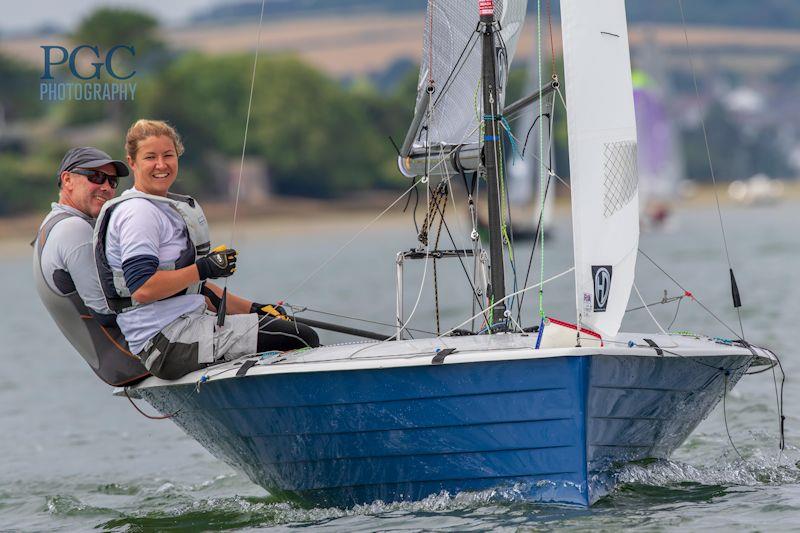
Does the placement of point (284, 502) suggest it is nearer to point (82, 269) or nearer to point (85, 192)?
point (82, 269)

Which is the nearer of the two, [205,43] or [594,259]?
[594,259]

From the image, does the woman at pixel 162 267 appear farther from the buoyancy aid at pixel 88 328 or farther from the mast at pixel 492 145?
the mast at pixel 492 145

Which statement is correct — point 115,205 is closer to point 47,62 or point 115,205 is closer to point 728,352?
point 728,352

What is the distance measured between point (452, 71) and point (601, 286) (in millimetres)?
2146

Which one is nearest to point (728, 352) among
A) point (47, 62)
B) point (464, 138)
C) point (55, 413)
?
point (464, 138)

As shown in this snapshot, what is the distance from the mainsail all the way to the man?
1.87m

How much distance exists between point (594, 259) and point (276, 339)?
1.89m

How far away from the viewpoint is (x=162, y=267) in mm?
6996

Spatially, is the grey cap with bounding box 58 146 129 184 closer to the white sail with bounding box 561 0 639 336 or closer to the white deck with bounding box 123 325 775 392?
the white deck with bounding box 123 325 775 392

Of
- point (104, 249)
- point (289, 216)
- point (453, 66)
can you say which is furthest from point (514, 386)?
point (289, 216)

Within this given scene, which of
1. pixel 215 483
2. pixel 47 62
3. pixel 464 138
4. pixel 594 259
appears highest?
pixel 47 62

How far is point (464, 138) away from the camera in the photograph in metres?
8.34

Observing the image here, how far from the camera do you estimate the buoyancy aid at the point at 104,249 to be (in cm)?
703

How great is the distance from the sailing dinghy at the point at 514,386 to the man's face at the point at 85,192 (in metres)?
1.03
